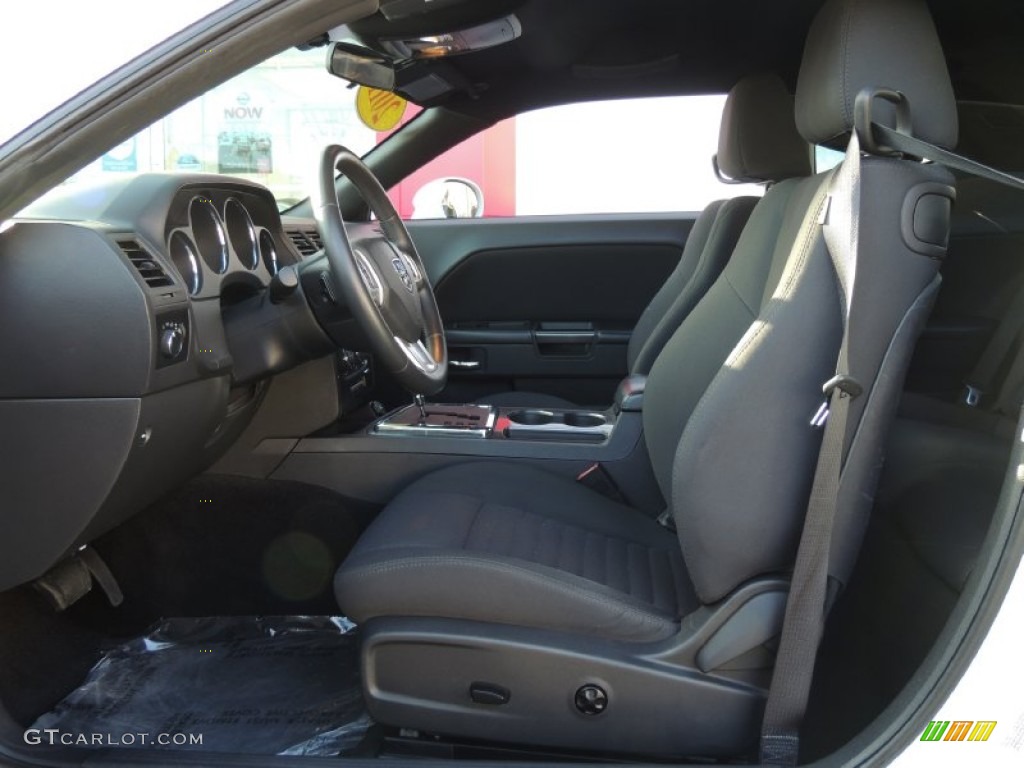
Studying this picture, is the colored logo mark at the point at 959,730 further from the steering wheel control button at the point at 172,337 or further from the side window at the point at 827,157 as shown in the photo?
the steering wheel control button at the point at 172,337

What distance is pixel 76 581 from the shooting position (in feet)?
5.52

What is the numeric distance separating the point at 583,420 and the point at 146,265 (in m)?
1.11

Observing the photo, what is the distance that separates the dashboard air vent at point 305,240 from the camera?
2057 millimetres

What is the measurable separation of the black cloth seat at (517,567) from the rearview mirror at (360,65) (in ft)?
3.44

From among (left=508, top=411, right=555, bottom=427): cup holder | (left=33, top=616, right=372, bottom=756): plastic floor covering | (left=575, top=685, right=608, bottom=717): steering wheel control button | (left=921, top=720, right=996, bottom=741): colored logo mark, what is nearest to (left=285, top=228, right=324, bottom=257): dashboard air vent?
(left=508, top=411, right=555, bottom=427): cup holder

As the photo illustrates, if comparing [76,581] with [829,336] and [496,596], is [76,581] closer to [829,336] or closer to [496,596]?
[496,596]

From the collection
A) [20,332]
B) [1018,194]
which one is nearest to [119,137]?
[20,332]

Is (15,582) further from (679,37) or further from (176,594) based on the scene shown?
(679,37)

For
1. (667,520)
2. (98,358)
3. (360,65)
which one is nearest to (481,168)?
(360,65)

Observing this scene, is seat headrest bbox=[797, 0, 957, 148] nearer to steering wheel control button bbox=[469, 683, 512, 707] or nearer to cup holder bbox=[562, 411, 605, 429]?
steering wheel control button bbox=[469, 683, 512, 707]

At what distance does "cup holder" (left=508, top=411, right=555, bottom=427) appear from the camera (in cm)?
215

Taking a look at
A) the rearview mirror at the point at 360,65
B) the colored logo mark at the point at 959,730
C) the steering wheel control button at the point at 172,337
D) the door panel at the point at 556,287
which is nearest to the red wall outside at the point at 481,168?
the door panel at the point at 556,287

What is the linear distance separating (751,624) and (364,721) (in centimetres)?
73

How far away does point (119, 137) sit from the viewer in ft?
3.19
